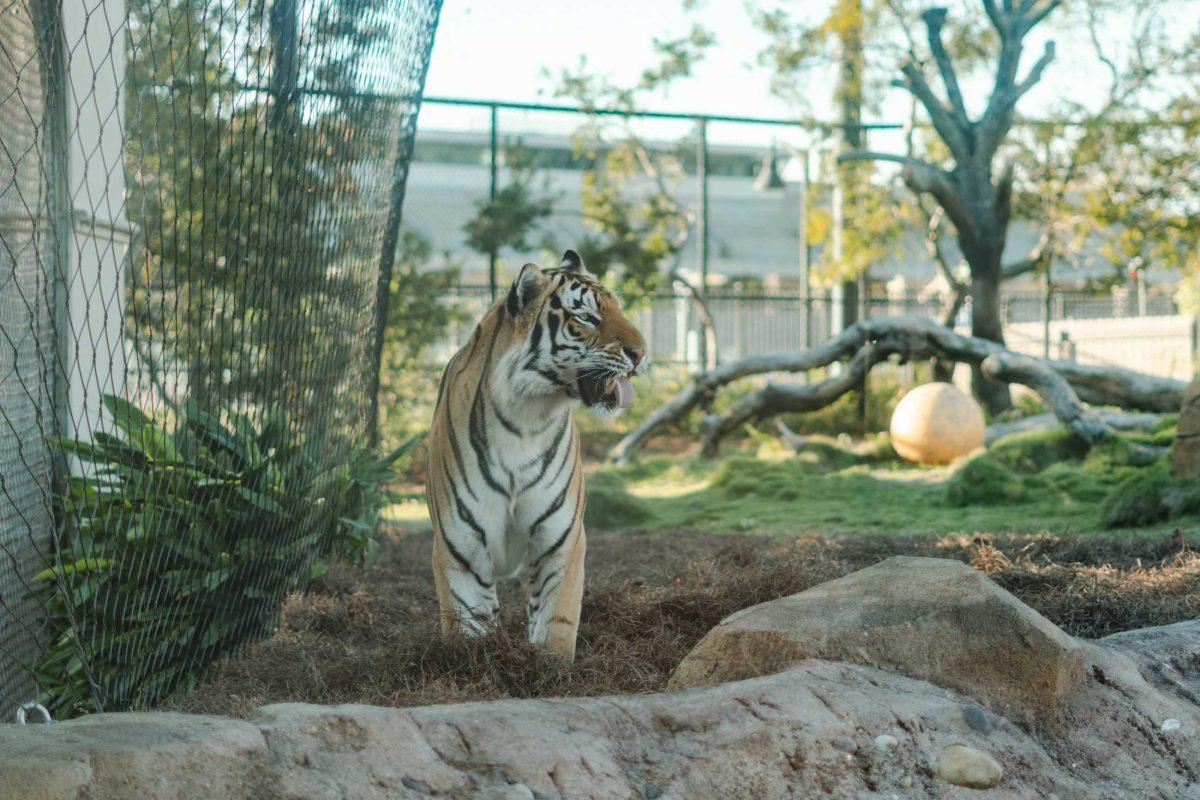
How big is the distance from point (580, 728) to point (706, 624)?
1928 mm

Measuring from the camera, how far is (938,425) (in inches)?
399

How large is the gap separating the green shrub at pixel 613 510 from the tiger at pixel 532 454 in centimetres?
433

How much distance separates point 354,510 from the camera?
644cm

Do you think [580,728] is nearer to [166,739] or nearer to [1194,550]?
[166,739]

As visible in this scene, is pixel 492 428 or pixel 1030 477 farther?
pixel 1030 477

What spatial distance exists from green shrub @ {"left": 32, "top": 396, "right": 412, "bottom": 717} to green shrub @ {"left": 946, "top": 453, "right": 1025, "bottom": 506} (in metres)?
4.77

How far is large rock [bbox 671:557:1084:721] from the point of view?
3049 mm

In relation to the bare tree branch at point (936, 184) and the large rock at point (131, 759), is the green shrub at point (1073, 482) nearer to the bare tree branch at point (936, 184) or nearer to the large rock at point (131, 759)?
the bare tree branch at point (936, 184)

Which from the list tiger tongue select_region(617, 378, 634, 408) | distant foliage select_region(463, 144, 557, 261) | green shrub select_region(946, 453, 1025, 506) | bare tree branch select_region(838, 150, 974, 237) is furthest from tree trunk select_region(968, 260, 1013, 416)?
tiger tongue select_region(617, 378, 634, 408)

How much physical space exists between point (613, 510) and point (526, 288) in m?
4.67

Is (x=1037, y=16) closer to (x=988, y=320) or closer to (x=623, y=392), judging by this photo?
(x=988, y=320)

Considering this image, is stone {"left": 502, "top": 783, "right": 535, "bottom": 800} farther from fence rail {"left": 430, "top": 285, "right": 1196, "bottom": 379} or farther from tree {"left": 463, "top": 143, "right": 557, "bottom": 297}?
fence rail {"left": 430, "top": 285, "right": 1196, "bottom": 379}

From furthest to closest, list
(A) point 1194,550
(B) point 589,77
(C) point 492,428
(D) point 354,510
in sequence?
(B) point 589,77
(D) point 354,510
(A) point 1194,550
(C) point 492,428

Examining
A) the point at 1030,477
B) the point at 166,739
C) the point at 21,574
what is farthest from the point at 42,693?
the point at 1030,477
